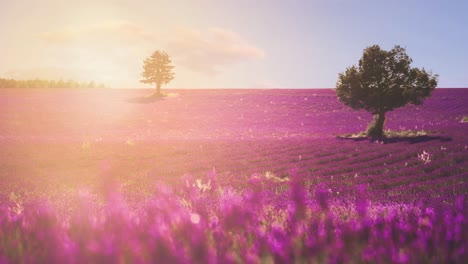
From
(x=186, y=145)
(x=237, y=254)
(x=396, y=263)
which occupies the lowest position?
(x=186, y=145)

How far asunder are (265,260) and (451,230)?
1.12m

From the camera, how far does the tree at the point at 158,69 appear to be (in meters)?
55.2

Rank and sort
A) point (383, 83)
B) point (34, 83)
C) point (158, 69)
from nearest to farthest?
point (383, 83) → point (158, 69) → point (34, 83)

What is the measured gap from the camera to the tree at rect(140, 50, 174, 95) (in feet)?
181

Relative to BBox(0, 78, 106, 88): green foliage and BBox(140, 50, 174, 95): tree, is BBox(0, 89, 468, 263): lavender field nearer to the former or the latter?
BBox(140, 50, 174, 95): tree

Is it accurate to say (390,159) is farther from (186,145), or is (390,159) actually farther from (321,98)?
(321,98)

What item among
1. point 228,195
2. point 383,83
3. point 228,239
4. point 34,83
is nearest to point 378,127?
point 383,83

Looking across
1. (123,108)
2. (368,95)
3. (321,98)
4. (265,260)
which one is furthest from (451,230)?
(321,98)

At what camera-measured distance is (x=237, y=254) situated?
6.14 ft

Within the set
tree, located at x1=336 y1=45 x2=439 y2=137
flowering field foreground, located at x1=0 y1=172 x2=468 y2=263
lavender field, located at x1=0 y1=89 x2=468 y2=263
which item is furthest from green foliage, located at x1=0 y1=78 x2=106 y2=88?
flowering field foreground, located at x1=0 y1=172 x2=468 y2=263

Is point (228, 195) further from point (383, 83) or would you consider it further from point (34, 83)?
point (34, 83)

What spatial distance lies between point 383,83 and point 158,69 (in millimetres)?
→ 42204


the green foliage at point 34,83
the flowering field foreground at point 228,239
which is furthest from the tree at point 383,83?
the green foliage at point 34,83

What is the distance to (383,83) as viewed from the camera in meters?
20.3
